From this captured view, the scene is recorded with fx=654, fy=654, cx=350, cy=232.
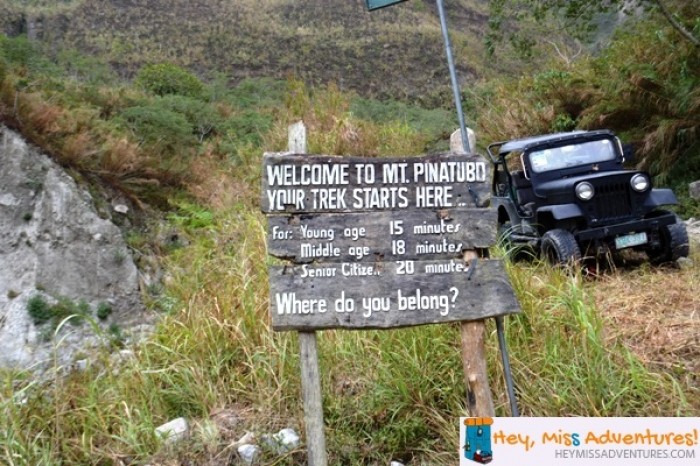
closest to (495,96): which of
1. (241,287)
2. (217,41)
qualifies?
(241,287)

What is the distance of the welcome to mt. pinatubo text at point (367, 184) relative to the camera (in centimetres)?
309

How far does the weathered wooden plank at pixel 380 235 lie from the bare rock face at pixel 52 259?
3038mm

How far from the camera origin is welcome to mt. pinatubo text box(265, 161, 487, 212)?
10.1ft

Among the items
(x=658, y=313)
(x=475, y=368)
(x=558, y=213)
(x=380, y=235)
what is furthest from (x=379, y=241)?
(x=558, y=213)

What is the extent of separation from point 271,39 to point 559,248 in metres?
28.8

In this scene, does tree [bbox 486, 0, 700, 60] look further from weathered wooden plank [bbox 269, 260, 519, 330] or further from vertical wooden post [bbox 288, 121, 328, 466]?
vertical wooden post [bbox 288, 121, 328, 466]

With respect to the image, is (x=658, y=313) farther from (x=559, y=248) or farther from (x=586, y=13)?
(x=586, y=13)

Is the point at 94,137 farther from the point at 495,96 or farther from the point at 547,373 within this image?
the point at 495,96

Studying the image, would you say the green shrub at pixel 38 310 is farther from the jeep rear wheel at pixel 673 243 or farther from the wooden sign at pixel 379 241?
the jeep rear wheel at pixel 673 243

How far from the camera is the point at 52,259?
6.15 m

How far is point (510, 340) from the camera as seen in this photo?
13.1ft

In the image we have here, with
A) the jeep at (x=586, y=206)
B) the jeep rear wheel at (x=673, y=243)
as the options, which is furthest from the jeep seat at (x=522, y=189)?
the jeep rear wheel at (x=673, y=243)

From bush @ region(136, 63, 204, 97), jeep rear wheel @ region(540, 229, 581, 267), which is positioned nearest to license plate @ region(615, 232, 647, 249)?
jeep rear wheel @ region(540, 229, 581, 267)

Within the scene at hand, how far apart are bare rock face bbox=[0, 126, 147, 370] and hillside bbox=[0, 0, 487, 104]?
2073 cm
